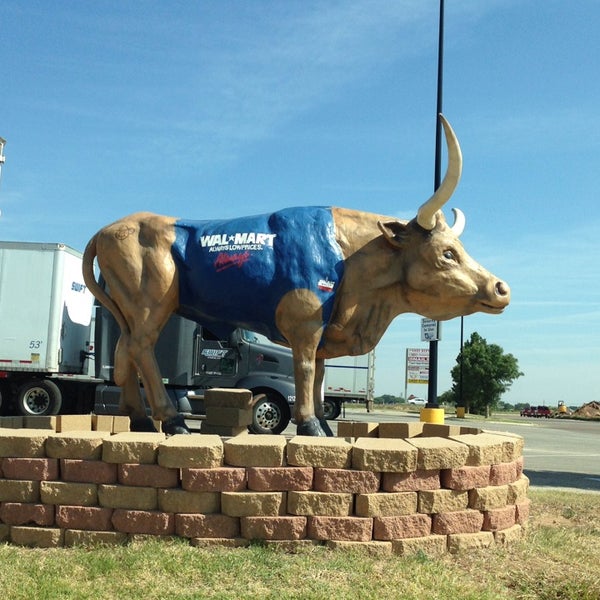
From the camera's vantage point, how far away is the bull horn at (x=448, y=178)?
523 centimetres

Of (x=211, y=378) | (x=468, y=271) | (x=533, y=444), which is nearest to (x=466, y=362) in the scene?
(x=533, y=444)

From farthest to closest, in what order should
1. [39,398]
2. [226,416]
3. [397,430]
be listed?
1. [39,398]
2. [397,430]
3. [226,416]

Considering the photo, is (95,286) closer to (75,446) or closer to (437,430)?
(75,446)

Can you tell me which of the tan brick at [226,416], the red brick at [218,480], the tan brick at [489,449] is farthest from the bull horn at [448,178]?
the red brick at [218,480]

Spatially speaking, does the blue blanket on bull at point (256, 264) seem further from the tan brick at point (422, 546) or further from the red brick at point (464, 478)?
the tan brick at point (422, 546)

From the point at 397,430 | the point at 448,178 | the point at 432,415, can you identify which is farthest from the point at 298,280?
the point at 432,415

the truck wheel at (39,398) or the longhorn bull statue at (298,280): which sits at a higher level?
the longhorn bull statue at (298,280)

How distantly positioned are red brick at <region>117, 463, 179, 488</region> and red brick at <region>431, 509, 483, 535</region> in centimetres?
155

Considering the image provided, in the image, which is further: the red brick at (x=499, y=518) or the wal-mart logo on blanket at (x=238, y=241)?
the wal-mart logo on blanket at (x=238, y=241)

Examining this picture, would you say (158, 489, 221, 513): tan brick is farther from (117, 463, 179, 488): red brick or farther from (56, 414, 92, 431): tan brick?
(56, 414, 92, 431): tan brick

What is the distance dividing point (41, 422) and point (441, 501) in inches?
138

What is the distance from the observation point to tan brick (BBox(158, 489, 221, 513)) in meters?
4.16

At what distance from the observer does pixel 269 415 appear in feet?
41.9

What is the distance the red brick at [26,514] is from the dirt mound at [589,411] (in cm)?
5523
